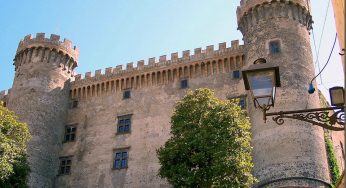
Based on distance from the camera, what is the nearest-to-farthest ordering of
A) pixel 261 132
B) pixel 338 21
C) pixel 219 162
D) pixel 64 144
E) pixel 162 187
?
pixel 338 21 → pixel 219 162 → pixel 261 132 → pixel 162 187 → pixel 64 144

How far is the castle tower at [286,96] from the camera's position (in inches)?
926

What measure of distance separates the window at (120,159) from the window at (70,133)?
426 centimetres

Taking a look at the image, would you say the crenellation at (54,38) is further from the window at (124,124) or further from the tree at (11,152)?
the tree at (11,152)

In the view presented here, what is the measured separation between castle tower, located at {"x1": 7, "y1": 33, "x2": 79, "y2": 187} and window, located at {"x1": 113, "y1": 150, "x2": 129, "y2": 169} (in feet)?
15.4

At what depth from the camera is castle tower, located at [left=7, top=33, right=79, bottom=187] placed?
30.4 meters

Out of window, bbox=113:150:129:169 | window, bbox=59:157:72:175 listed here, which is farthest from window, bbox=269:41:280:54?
window, bbox=59:157:72:175

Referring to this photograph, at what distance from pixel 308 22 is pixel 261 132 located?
927 centimetres

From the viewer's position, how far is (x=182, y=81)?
31156 mm

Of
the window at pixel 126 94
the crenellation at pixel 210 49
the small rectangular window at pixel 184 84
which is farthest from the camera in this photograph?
the window at pixel 126 94

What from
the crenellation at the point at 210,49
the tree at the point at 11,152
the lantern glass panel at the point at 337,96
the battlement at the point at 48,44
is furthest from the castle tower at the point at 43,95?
the lantern glass panel at the point at 337,96

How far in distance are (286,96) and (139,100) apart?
10919mm

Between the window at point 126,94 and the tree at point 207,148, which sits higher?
the window at point 126,94

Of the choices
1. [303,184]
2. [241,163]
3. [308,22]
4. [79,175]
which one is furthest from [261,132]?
[79,175]

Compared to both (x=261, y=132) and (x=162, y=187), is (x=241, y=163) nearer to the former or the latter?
(x=261, y=132)
